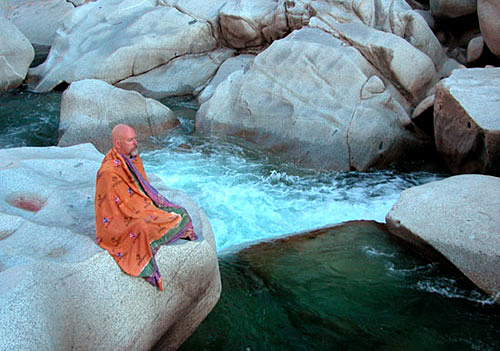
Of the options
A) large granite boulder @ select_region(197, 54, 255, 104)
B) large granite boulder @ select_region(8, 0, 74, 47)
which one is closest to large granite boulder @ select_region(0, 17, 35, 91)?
large granite boulder @ select_region(8, 0, 74, 47)

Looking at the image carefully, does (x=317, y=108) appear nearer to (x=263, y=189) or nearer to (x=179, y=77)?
(x=263, y=189)

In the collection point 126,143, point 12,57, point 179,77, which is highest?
point 126,143

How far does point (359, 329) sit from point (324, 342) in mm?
363

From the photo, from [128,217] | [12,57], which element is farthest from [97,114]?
[128,217]

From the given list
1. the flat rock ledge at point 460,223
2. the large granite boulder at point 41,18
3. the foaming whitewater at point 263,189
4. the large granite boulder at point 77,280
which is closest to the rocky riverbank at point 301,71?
the foaming whitewater at point 263,189

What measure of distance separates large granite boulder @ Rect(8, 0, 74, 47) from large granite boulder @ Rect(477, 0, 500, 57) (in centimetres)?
1246

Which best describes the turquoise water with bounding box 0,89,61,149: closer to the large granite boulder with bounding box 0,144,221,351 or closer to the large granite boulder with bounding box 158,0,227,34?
the large granite boulder with bounding box 158,0,227,34

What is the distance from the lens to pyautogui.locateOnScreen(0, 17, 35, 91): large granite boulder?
41.0ft

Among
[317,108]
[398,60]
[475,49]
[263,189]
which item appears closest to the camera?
[263,189]

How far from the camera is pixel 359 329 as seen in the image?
184 inches

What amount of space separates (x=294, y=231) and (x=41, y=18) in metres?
13.9

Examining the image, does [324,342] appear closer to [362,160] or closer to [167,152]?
[362,160]

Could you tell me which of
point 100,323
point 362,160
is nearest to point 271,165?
point 362,160

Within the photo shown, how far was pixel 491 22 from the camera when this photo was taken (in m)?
9.08
